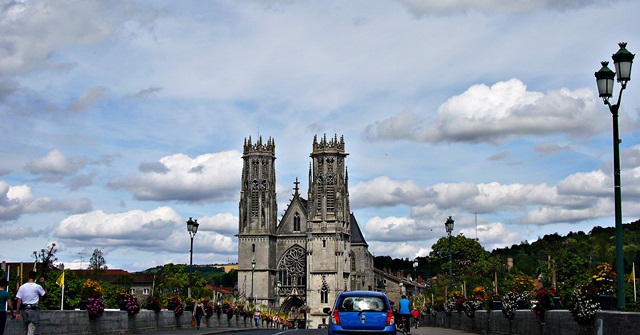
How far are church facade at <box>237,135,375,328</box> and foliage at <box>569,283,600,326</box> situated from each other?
107 m

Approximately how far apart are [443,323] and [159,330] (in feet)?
55.8

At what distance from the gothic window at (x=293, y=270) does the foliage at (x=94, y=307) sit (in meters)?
105

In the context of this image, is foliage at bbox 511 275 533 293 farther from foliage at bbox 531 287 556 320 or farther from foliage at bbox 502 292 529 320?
foliage at bbox 531 287 556 320

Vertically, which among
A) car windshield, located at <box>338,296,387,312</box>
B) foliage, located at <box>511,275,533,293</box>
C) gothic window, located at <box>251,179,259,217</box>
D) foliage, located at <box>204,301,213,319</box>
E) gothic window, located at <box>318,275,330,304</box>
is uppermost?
gothic window, located at <box>251,179,259,217</box>

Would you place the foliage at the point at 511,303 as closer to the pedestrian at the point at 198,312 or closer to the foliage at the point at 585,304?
the foliage at the point at 585,304

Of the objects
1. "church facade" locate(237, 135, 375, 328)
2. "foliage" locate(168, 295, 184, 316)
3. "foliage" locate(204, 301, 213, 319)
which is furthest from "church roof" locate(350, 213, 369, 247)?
"foliage" locate(168, 295, 184, 316)

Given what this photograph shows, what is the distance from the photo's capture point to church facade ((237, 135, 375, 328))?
125125 mm

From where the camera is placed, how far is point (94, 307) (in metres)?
25.0

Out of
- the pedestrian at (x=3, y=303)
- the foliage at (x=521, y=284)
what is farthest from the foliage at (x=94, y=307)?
the foliage at (x=521, y=284)

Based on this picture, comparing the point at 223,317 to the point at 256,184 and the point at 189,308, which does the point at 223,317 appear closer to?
the point at 189,308

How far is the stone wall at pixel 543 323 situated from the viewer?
15812 millimetres

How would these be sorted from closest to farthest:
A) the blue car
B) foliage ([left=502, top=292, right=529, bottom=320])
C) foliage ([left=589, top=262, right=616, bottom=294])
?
foliage ([left=589, top=262, right=616, bottom=294]) < the blue car < foliage ([left=502, top=292, right=529, bottom=320])

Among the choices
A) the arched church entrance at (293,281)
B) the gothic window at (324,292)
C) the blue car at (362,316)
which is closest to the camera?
the blue car at (362,316)

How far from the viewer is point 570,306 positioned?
18453mm
